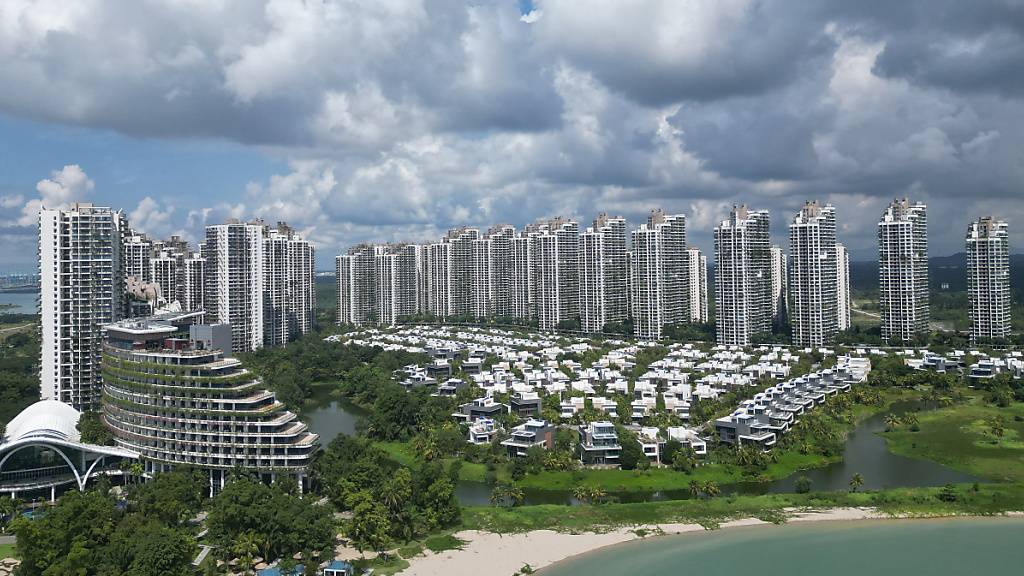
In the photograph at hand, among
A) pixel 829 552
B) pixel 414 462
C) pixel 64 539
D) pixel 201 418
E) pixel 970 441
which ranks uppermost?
pixel 201 418

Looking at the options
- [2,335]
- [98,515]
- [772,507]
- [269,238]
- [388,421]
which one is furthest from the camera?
[2,335]

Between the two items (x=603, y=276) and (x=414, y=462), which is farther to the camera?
(x=603, y=276)

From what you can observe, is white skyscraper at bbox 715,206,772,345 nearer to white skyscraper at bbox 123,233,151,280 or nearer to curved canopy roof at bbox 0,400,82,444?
white skyscraper at bbox 123,233,151,280

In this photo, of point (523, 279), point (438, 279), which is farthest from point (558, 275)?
point (438, 279)

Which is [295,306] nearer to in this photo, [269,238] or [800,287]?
[269,238]

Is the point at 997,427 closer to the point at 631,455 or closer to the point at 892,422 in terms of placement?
the point at 892,422

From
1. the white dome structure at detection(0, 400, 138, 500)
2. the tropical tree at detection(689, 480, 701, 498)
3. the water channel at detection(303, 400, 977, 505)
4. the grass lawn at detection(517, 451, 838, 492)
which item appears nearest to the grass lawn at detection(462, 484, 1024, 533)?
the tropical tree at detection(689, 480, 701, 498)

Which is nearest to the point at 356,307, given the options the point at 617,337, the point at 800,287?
the point at 617,337
